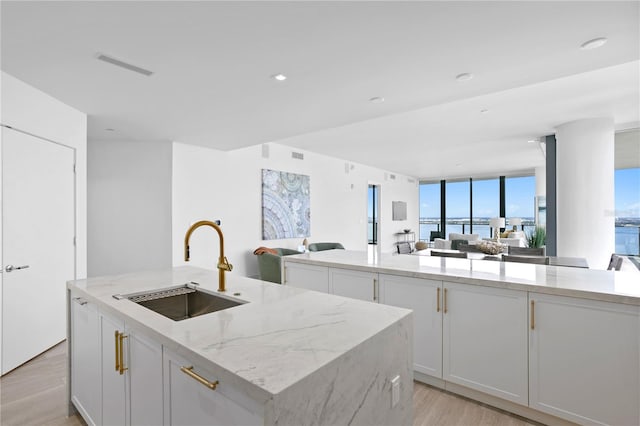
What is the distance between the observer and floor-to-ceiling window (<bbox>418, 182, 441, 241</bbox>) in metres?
12.3

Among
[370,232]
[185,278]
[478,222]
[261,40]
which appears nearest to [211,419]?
[185,278]

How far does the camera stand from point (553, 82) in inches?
133

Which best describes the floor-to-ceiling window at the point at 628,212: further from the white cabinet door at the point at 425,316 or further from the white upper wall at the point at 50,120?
the white upper wall at the point at 50,120

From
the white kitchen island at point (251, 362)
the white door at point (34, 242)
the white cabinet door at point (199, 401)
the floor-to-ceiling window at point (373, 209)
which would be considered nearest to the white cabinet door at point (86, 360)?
the white kitchen island at point (251, 362)

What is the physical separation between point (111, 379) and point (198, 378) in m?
0.87

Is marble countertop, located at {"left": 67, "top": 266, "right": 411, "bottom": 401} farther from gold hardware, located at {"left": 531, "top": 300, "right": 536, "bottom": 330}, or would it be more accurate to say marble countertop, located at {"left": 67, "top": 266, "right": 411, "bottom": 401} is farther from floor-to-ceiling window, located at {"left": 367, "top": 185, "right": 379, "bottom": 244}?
floor-to-ceiling window, located at {"left": 367, "top": 185, "right": 379, "bottom": 244}

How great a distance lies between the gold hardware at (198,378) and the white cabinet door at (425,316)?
1.74m

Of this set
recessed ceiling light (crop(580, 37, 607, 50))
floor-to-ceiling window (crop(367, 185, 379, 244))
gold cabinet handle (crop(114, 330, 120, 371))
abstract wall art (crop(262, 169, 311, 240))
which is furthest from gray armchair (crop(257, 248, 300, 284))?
floor-to-ceiling window (crop(367, 185, 379, 244))

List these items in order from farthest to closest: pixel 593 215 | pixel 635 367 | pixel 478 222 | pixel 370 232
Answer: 1. pixel 478 222
2. pixel 370 232
3. pixel 593 215
4. pixel 635 367

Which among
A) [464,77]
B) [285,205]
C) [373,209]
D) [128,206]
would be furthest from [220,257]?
[373,209]

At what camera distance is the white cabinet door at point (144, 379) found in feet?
3.93

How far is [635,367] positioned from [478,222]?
1070cm

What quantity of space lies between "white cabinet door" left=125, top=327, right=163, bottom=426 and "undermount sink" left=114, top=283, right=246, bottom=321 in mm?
441

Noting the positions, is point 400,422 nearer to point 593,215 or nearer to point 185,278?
point 185,278
